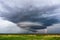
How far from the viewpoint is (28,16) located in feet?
6.07

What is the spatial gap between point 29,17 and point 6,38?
0.36 m

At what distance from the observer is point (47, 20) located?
72.4 inches

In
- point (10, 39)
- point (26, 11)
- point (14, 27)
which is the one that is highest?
point (26, 11)

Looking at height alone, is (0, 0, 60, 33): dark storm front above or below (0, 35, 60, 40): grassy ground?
above

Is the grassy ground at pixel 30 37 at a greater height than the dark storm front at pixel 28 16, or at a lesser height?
lesser

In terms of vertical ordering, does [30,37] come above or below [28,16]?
below

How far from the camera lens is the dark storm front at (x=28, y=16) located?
72.1 inches

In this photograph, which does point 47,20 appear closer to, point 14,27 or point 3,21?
point 14,27

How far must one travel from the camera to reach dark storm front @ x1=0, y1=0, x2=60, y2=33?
183cm

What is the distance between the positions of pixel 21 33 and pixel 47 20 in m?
0.33

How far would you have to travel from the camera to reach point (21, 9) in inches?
72.7

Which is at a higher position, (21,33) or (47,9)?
(47,9)

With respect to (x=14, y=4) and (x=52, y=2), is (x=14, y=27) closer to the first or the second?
(x=14, y=4)

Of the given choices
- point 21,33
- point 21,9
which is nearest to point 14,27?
point 21,33
